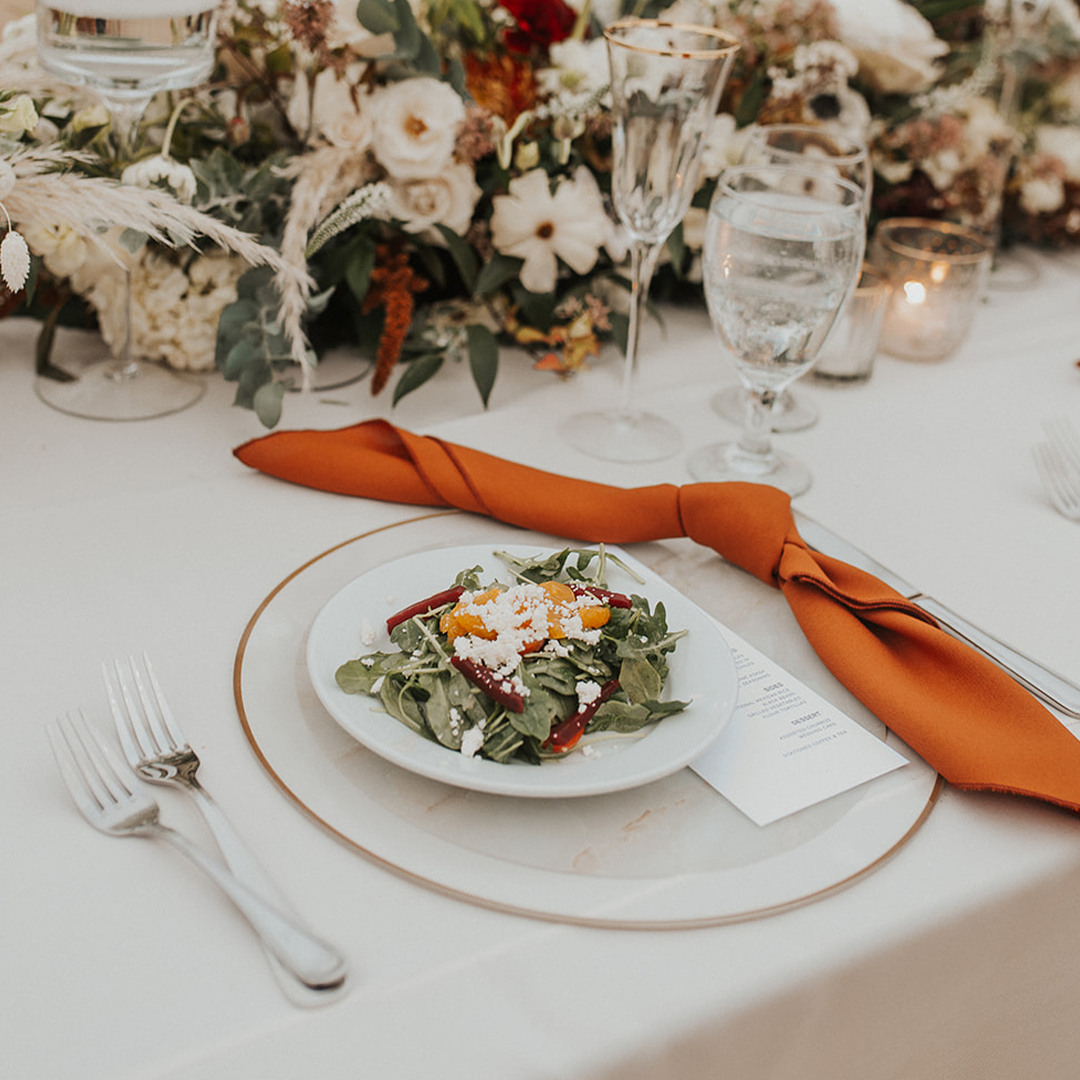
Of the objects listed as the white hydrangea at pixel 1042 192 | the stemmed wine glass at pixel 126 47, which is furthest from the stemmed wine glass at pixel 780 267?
the white hydrangea at pixel 1042 192

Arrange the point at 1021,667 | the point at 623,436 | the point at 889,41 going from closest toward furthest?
the point at 1021,667, the point at 623,436, the point at 889,41

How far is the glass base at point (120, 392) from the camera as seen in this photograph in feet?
3.44

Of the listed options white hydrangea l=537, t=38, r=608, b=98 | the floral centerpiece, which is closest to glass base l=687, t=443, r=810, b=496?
the floral centerpiece

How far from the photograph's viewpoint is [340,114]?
1063 millimetres

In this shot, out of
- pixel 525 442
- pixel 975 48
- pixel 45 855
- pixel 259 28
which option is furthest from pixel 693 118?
pixel 975 48

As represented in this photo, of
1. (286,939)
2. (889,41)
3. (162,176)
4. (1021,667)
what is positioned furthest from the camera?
(889,41)

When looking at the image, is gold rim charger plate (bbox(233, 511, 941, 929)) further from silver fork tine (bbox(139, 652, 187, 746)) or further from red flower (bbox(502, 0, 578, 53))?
red flower (bbox(502, 0, 578, 53))

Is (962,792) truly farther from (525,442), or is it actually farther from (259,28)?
(259,28)

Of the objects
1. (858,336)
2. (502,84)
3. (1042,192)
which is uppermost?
(502,84)

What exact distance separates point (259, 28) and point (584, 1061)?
3.36ft

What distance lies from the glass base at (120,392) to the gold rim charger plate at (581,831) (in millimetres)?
473

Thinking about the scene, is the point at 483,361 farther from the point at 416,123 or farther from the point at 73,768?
the point at 73,768

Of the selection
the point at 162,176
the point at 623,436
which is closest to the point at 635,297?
the point at 623,436

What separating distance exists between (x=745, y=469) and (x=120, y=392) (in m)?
0.63
